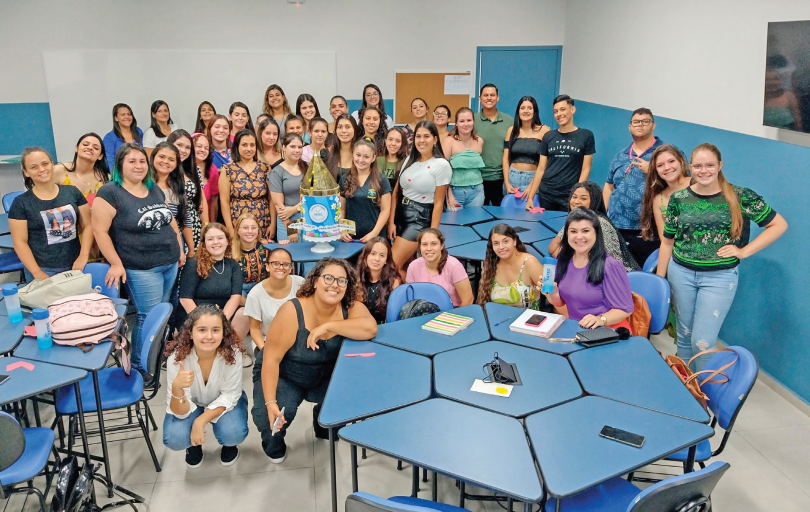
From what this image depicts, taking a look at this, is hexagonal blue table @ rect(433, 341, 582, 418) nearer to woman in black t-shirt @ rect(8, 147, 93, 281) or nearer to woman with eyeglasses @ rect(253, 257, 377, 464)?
woman with eyeglasses @ rect(253, 257, 377, 464)

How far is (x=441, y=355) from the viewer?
10.2ft

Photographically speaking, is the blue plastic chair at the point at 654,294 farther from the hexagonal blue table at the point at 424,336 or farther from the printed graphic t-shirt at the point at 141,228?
the printed graphic t-shirt at the point at 141,228

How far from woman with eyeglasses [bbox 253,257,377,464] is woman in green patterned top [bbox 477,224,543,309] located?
39.4 inches

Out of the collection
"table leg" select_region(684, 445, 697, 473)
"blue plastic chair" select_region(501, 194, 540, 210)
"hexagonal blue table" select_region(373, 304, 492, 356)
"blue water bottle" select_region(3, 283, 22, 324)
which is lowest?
"table leg" select_region(684, 445, 697, 473)

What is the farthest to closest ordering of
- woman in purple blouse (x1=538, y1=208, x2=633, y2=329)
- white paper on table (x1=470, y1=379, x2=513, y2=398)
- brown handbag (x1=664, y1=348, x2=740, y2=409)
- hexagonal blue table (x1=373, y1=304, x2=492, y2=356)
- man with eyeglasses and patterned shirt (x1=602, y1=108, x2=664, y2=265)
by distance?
man with eyeglasses and patterned shirt (x1=602, y1=108, x2=664, y2=265)
woman in purple blouse (x1=538, y1=208, x2=633, y2=329)
hexagonal blue table (x1=373, y1=304, x2=492, y2=356)
brown handbag (x1=664, y1=348, x2=740, y2=409)
white paper on table (x1=470, y1=379, x2=513, y2=398)

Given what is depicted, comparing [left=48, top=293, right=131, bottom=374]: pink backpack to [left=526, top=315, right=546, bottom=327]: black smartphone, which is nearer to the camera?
[left=48, top=293, right=131, bottom=374]: pink backpack

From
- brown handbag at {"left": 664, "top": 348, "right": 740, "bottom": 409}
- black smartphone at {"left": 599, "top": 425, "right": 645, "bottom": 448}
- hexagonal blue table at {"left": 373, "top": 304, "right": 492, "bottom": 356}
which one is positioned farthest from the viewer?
hexagonal blue table at {"left": 373, "top": 304, "right": 492, "bottom": 356}

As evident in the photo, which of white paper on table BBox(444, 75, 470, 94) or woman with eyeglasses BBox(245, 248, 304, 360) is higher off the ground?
white paper on table BBox(444, 75, 470, 94)

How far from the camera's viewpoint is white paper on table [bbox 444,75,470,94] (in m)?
8.62

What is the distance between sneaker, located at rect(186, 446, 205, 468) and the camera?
11.3 ft

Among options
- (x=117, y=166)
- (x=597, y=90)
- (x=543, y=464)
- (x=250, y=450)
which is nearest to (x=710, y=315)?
(x=543, y=464)

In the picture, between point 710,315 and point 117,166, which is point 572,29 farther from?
point 117,166

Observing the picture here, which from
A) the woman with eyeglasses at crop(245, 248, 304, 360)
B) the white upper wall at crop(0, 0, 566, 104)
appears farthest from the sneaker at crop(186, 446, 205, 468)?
the white upper wall at crop(0, 0, 566, 104)

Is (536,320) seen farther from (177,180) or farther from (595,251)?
(177,180)
